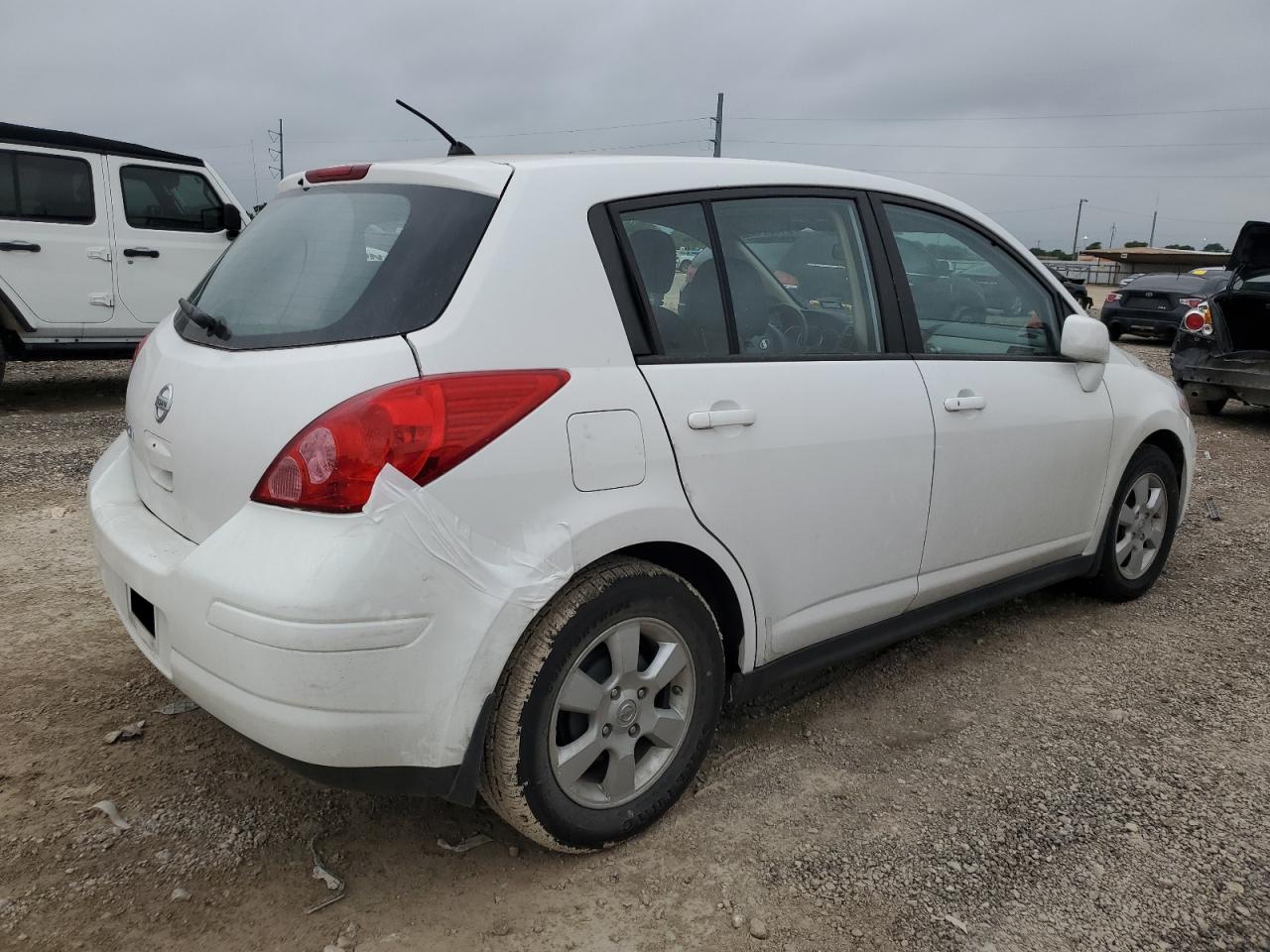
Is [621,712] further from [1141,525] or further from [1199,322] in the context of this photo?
[1199,322]

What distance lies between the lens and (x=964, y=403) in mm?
3088

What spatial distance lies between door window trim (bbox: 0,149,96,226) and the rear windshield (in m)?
6.44

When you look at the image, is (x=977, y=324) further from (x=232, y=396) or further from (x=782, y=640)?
(x=232, y=396)

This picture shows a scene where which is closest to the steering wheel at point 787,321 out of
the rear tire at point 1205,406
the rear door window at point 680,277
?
the rear door window at point 680,277

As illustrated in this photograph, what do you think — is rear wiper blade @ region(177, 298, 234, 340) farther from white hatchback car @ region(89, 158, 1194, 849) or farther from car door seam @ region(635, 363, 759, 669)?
car door seam @ region(635, 363, 759, 669)

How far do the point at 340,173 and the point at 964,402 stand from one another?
195cm

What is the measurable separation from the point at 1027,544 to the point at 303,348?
8.46ft

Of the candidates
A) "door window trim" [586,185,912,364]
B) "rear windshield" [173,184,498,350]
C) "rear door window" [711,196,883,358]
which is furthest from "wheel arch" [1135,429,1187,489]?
"rear windshield" [173,184,498,350]

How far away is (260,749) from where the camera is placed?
2.07 metres

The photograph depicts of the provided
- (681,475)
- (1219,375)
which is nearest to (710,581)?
(681,475)

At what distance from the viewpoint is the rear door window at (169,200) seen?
8289 millimetres

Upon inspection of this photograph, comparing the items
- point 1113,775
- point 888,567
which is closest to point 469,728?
point 888,567

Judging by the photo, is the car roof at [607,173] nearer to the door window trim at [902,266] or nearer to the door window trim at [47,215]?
the door window trim at [902,266]

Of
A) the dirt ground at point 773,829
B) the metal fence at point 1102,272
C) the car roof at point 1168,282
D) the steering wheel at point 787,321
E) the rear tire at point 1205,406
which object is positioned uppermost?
the metal fence at point 1102,272
